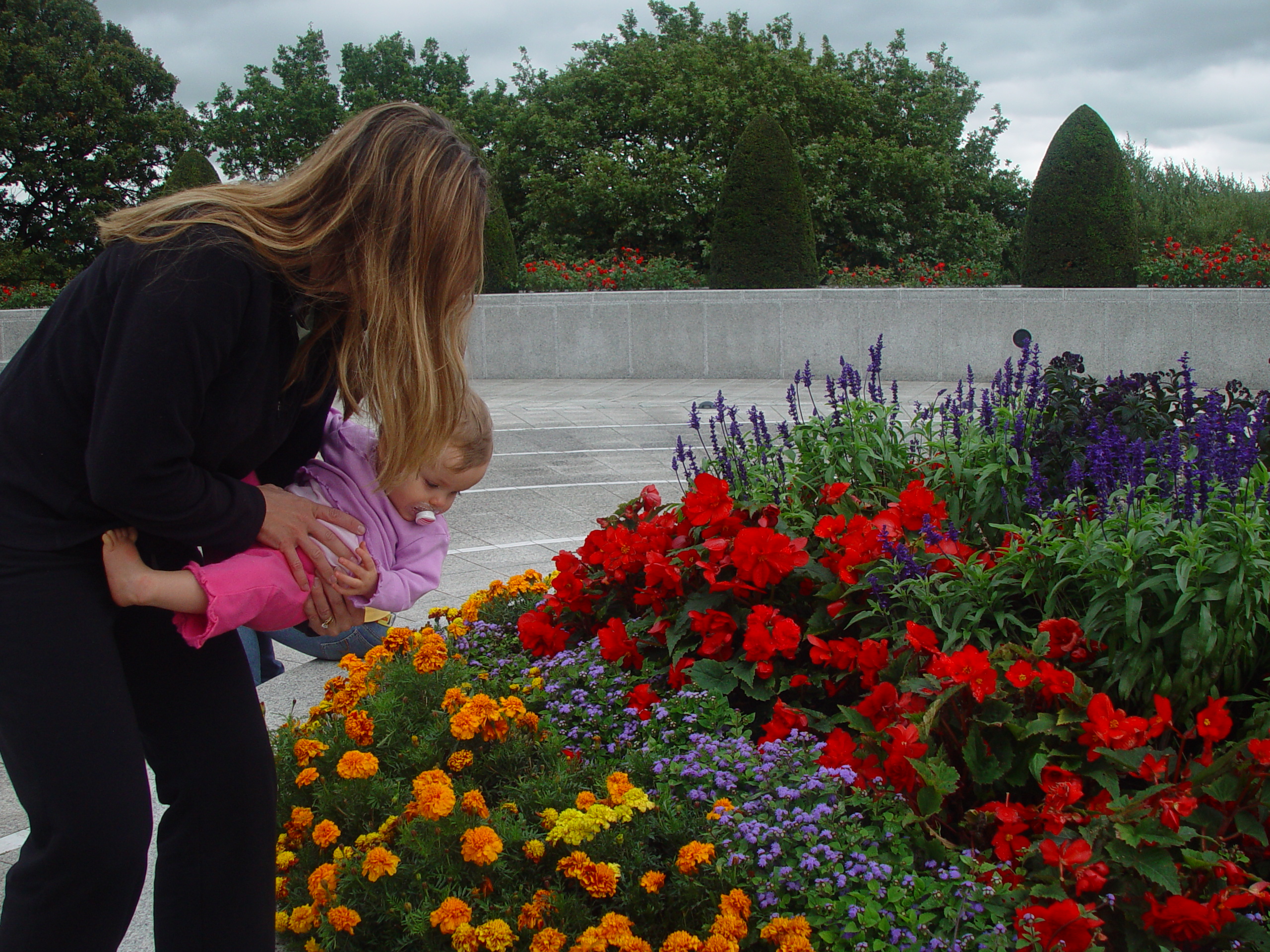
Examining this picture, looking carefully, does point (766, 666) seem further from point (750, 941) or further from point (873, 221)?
point (873, 221)

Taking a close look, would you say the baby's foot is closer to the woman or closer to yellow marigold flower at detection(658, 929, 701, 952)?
the woman

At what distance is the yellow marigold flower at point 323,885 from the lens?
2.04 metres

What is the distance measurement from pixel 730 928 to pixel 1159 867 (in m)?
0.82

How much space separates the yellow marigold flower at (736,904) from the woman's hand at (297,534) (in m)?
0.94

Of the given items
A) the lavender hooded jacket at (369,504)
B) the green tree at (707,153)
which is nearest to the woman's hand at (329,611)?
the lavender hooded jacket at (369,504)

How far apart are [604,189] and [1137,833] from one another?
22358 mm

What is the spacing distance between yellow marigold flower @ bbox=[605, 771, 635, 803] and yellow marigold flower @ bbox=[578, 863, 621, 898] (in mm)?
180

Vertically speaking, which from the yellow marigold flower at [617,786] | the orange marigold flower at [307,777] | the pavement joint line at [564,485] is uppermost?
the yellow marigold flower at [617,786]

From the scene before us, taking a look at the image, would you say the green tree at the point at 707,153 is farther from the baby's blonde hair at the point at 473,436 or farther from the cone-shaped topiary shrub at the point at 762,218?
the baby's blonde hair at the point at 473,436

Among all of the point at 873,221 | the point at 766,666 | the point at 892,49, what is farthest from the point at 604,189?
the point at 766,666

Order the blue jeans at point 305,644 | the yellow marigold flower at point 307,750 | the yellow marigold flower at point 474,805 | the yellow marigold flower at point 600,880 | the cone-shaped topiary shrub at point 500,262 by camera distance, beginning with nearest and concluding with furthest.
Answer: the yellow marigold flower at point 600,880 → the yellow marigold flower at point 474,805 → the yellow marigold flower at point 307,750 → the blue jeans at point 305,644 → the cone-shaped topiary shrub at point 500,262

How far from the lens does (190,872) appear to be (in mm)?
1769

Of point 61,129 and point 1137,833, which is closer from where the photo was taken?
point 1137,833

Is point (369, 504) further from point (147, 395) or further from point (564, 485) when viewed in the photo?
point (564, 485)
